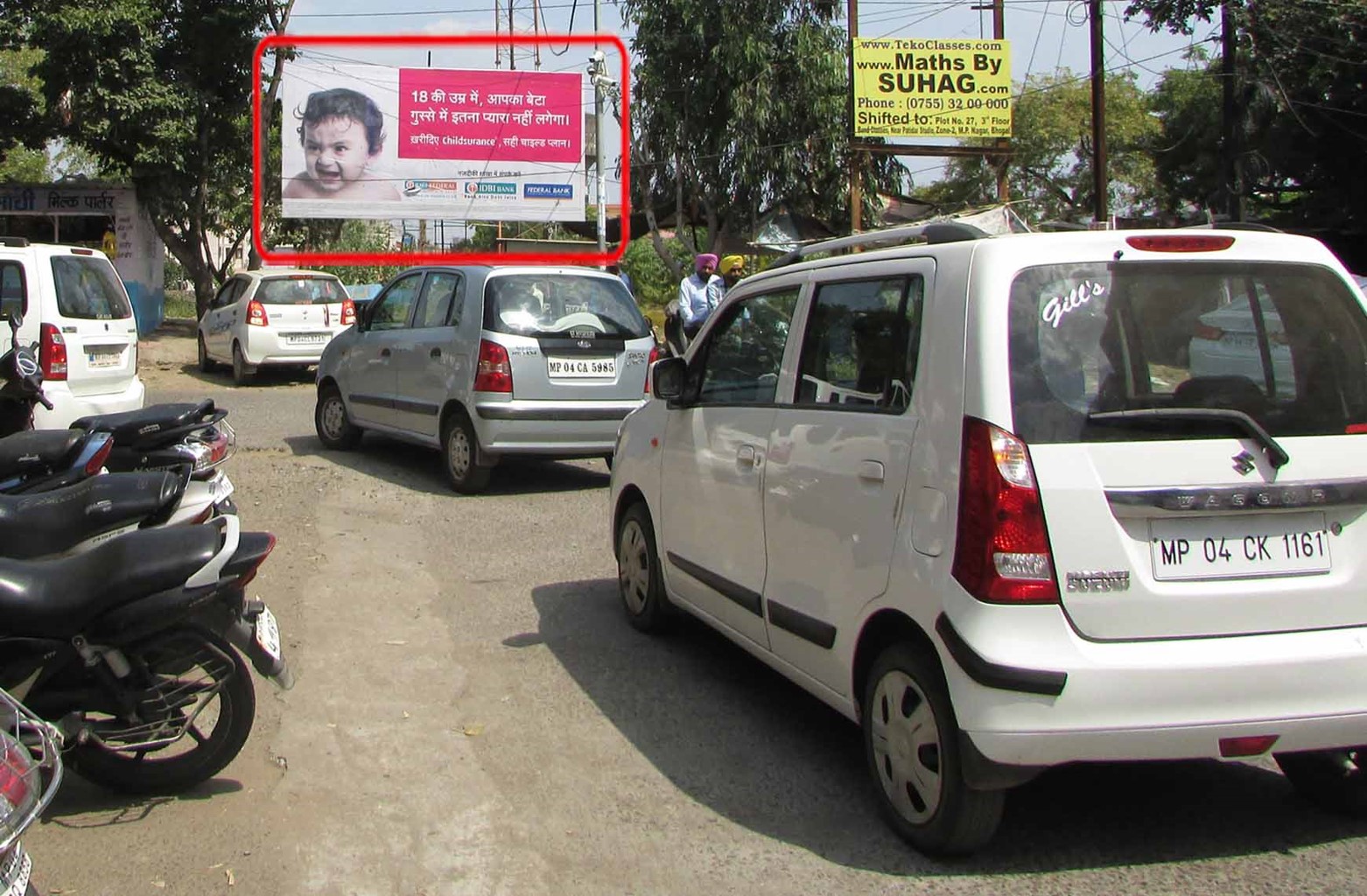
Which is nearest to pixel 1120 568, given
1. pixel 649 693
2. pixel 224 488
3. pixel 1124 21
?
pixel 649 693

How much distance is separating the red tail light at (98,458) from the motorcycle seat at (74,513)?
33.4 inches

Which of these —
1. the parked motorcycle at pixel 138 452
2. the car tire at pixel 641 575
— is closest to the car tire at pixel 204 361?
the parked motorcycle at pixel 138 452

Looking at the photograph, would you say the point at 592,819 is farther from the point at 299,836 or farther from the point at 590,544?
the point at 590,544

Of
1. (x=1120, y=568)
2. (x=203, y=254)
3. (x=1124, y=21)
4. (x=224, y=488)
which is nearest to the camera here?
(x=1120, y=568)

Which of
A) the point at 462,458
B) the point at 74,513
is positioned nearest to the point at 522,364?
the point at 462,458

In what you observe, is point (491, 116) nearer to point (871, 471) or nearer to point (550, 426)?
point (550, 426)

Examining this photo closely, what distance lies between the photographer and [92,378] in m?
9.73

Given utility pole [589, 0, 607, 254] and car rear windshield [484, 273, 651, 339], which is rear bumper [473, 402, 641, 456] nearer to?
car rear windshield [484, 273, 651, 339]

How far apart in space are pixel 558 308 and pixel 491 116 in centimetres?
1719

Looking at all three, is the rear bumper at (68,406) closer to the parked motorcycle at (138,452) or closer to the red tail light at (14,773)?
the parked motorcycle at (138,452)

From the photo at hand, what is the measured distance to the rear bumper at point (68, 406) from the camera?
9.25m

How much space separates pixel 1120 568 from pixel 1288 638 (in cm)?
52

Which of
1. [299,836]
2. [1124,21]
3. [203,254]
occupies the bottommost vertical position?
[299,836]

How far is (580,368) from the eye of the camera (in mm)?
9820
